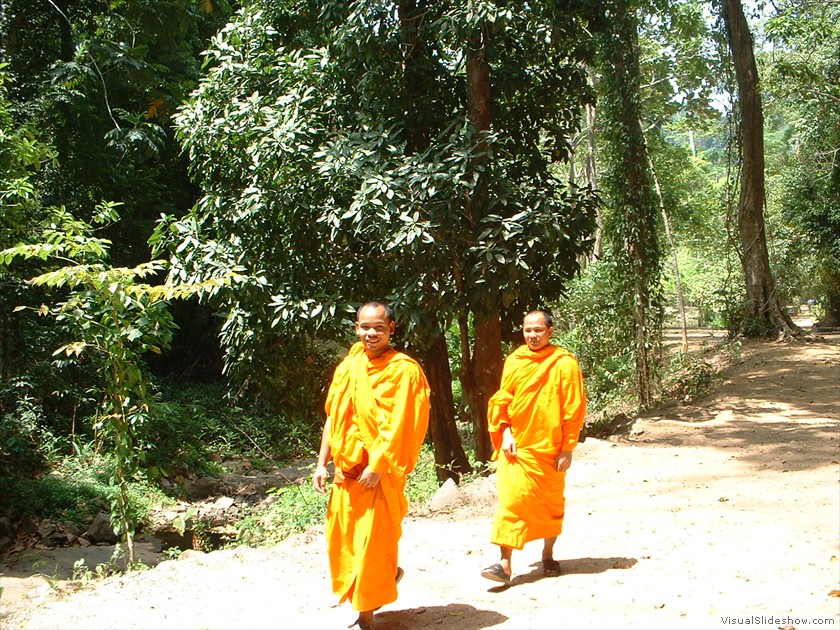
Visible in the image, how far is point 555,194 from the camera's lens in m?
8.89

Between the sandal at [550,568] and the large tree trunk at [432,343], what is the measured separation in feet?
12.1

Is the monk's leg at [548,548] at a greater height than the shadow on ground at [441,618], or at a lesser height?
greater

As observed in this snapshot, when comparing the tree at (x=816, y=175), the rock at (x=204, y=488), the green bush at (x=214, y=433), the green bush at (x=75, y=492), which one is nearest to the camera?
the green bush at (x=75, y=492)

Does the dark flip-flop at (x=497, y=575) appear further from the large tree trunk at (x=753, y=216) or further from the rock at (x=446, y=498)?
the large tree trunk at (x=753, y=216)

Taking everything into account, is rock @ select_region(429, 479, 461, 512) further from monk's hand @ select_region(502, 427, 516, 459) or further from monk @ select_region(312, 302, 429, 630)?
monk @ select_region(312, 302, 429, 630)

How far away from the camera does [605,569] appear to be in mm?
5098

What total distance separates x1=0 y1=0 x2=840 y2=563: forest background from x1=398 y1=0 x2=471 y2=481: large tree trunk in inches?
1.1

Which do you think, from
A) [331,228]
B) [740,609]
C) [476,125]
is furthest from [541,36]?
[740,609]

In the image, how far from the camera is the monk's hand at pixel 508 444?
5.00 metres

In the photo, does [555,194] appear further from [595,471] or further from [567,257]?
[595,471]

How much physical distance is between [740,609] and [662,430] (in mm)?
5966

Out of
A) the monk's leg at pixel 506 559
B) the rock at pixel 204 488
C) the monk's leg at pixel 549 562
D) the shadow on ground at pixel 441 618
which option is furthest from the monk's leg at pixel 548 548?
the rock at pixel 204 488

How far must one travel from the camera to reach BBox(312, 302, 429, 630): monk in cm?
411

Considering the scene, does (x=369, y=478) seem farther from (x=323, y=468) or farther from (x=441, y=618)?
(x=441, y=618)
